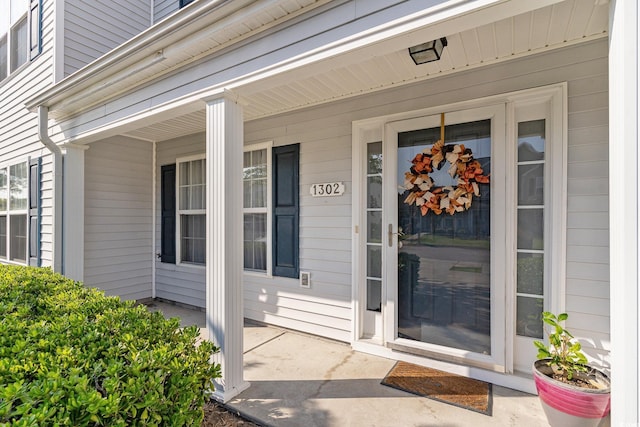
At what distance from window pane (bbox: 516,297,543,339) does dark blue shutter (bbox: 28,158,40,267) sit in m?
5.67

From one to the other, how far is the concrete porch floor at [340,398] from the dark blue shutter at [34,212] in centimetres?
354

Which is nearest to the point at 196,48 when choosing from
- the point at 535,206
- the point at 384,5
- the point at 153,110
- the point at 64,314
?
the point at 153,110

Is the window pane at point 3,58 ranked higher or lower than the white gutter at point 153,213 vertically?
higher

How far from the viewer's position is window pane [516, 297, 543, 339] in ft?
8.05

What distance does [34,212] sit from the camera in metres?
4.48

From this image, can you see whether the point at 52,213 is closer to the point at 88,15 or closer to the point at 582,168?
the point at 88,15

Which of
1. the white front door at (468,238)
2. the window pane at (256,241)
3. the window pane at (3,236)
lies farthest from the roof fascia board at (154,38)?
the window pane at (3,236)

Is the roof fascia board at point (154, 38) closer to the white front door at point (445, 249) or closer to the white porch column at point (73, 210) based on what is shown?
the white porch column at point (73, 210)

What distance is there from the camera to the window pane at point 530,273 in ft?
8.02

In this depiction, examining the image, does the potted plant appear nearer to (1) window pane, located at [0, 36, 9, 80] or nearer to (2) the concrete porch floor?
(2) the concrete porch floor

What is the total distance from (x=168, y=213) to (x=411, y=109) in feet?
12.7

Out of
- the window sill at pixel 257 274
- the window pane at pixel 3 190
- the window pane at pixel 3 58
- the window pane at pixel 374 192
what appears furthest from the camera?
the window pane at pixel 3 58

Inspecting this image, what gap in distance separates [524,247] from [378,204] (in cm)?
A: 126
